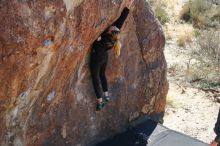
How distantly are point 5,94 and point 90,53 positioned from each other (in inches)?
68.3

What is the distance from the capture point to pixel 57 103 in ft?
18.1

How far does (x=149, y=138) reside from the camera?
689cm

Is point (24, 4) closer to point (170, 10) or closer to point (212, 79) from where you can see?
point (212, 79)

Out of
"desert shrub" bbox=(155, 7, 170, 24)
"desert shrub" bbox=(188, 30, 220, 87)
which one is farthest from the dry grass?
"desert shrub" bbox=(155, 7, 170, 24)

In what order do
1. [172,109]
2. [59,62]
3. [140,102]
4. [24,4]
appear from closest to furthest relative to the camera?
1. [24,4]
2. [59,62]
3. [140,102]
4. [172,109]

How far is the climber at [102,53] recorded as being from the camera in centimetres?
589

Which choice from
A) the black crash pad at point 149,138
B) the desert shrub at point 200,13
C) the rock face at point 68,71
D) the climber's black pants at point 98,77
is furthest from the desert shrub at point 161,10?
the climber's black pants at point 98,77

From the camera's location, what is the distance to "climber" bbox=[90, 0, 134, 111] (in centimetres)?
589

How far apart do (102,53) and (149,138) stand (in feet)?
5.62

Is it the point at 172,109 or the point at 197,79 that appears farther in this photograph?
the point at 197,79

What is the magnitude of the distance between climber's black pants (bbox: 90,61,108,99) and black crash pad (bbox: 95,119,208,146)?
82 centimetres

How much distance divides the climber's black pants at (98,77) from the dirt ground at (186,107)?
116 inches

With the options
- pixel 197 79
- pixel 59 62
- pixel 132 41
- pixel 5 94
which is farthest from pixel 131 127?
pixel 197 79

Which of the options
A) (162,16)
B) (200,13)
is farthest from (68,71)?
(200,13)
